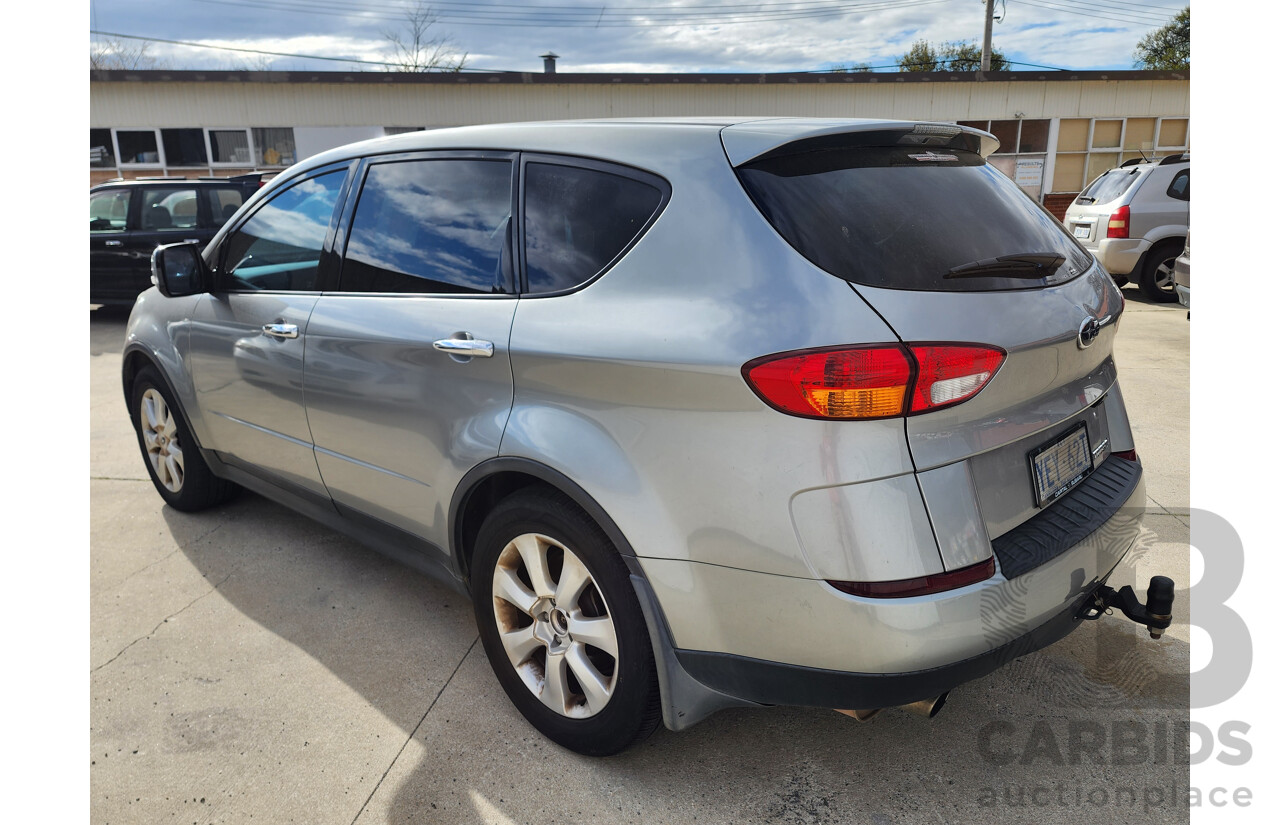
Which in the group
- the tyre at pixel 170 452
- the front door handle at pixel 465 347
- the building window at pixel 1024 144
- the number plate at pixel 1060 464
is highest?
the building window at pixel 1024 144

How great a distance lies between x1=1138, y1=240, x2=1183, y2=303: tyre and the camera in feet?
33.6

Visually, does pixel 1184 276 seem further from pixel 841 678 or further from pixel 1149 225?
pixel 841 678

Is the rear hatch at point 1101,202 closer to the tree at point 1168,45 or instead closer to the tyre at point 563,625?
the tyre at point 563,625

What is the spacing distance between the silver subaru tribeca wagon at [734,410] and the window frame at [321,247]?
0.22 meters

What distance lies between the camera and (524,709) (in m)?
2.51

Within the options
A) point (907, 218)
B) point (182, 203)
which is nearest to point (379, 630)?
point (907, 218)

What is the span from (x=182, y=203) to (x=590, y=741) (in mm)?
10035

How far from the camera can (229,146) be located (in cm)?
2006

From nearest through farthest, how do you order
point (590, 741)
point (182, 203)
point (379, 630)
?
point (590, 741) → point (379, 630) → point (182, 203)

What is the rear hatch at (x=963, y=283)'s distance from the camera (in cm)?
181

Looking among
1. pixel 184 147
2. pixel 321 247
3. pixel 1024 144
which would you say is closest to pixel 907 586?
pixel 321 247

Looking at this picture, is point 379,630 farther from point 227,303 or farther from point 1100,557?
point 1100,557

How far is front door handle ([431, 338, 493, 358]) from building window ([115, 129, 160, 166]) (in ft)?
70.6

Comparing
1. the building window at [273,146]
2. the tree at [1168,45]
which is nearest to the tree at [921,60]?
the tree at [1168,45]
